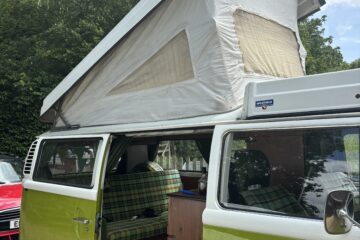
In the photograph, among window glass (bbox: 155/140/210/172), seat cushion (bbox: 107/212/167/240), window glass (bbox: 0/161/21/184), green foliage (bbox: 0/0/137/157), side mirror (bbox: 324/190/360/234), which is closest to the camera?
side mirror (bbox: 324/190/360/234)

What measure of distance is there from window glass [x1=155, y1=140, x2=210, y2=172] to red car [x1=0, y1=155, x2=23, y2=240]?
253 centimetres

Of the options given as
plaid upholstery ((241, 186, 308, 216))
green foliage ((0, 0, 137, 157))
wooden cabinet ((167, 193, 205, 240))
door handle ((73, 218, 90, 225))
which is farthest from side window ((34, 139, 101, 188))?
green foliage ((0, 0, 137, 157))

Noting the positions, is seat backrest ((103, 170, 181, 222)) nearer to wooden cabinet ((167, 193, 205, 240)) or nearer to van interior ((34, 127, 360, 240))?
van interior ((34, 127, 360, 240))

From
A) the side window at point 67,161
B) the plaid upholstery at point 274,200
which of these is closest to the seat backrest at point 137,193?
the side window at point 67,161

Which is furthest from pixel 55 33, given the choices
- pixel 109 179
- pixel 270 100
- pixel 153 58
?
pixel 270 100

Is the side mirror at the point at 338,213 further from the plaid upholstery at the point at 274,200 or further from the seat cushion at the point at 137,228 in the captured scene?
the seat cushion at the point at 137,228

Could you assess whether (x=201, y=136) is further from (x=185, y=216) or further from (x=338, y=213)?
(x=338, y=213)

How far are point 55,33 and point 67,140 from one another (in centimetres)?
874

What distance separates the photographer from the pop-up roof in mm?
3586

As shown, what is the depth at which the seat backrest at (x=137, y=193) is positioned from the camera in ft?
17.0

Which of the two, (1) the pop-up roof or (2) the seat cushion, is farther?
(2) the seat cushion

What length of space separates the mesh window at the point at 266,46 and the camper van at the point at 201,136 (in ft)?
0.05

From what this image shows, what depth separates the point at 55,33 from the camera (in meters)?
12.6

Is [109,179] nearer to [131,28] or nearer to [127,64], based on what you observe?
[127,64]
